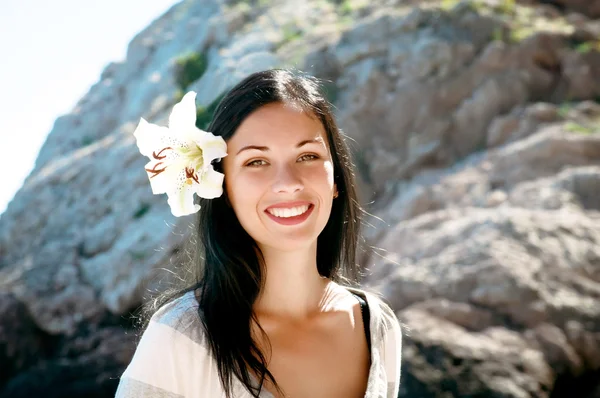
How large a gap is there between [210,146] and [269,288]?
1.37 feet

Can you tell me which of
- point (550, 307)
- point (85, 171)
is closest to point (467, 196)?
point (550, 307)

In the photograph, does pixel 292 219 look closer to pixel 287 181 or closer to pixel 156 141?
pixel 287 181

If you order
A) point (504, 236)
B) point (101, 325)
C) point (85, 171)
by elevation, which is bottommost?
point (101, 325)

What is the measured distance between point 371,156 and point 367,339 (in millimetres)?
5396

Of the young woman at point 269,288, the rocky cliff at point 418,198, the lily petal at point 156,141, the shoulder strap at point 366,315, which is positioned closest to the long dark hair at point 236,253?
the young woman at point 269,288

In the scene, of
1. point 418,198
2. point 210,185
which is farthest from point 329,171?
point 418,198

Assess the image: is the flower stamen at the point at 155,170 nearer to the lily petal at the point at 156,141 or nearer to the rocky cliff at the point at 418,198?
the lily petal at the point at 156,141

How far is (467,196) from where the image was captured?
21.5 feet

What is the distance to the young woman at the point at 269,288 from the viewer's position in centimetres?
184

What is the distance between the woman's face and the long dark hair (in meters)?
0.05

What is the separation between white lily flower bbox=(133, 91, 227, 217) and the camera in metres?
1.96

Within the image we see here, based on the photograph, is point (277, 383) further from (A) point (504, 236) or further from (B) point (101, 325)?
(B) point (101, 325)

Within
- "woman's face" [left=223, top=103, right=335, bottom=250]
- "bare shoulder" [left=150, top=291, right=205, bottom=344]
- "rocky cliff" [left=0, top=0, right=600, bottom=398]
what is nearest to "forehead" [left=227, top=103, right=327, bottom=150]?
"woman's face" [left=223, top=103, right=335, bottom=250]

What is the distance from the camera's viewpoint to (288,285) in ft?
6.88
